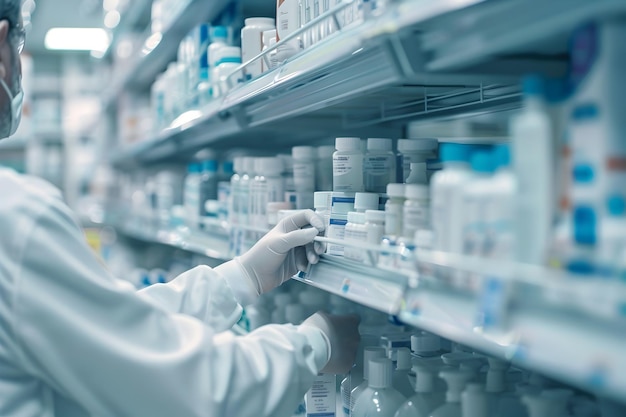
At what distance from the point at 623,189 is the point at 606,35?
0.17 metres

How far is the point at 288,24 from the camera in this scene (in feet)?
5.76

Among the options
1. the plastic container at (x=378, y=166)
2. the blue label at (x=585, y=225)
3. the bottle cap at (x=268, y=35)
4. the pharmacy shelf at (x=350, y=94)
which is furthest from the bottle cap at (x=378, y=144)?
the blue label at (x=585, y=225)

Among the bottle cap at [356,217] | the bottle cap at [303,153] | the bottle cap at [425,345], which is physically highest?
the bottle cap at [303,153]

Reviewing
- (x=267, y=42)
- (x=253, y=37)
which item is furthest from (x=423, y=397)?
(x=253, y=37)

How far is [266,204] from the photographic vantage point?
6.54 ft

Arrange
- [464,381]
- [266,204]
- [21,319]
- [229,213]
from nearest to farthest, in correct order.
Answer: [21,319], [464,381], [266,204], [229,213]

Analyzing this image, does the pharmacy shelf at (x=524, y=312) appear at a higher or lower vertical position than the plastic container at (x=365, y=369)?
higher

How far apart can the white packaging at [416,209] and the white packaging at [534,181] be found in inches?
12.9

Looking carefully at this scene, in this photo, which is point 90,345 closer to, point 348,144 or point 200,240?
point 348,144

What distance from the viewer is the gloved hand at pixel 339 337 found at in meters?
1.53

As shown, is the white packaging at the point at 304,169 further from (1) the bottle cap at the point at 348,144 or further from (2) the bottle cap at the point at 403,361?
(2) the bottle cap at the point at 403,361

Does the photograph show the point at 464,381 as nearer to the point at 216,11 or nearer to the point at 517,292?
the point at 517,292

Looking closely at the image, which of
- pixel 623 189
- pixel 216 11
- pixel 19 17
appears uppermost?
pixel 216 11

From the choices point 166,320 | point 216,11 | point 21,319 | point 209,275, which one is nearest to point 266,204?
point 209,275
